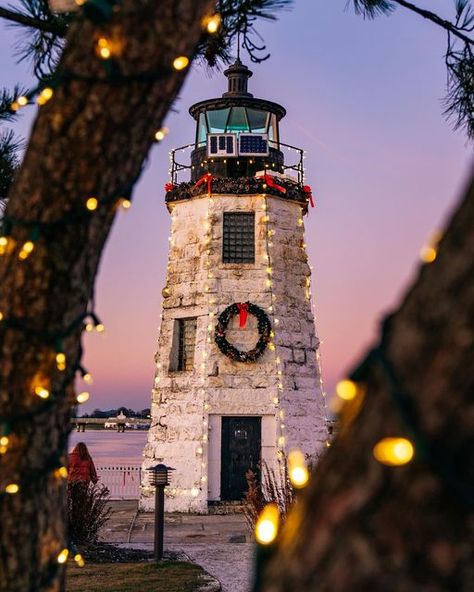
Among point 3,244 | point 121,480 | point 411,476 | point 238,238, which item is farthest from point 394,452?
point 121,480

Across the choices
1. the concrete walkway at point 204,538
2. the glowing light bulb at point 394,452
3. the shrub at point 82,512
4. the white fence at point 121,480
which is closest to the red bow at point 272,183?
the concrete walkway at point 204,538

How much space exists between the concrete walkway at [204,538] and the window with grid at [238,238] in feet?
23.6

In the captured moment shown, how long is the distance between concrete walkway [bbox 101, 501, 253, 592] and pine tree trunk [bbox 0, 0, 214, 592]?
730 cm

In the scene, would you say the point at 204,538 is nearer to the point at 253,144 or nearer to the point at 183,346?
the point at 183,346

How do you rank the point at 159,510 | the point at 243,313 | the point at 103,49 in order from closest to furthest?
the point at 103,49, the point at 159,510, the point at 243,313

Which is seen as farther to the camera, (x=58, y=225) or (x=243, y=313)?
(x=243, y=313)

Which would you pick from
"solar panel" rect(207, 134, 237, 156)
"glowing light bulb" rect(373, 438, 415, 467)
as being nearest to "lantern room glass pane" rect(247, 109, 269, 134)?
"solar panel" rect(207, 134, 237, 156)

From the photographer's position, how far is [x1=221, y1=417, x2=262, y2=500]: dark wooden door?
63.8 ft

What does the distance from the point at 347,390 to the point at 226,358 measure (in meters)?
18.0

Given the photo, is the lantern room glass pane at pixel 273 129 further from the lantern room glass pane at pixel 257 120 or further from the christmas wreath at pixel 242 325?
the christmas wreath at pixel 242 325

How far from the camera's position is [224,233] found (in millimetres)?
20781

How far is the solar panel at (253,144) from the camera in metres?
21.5

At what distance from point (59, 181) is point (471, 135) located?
3.56m

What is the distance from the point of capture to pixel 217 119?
22.6 meters
